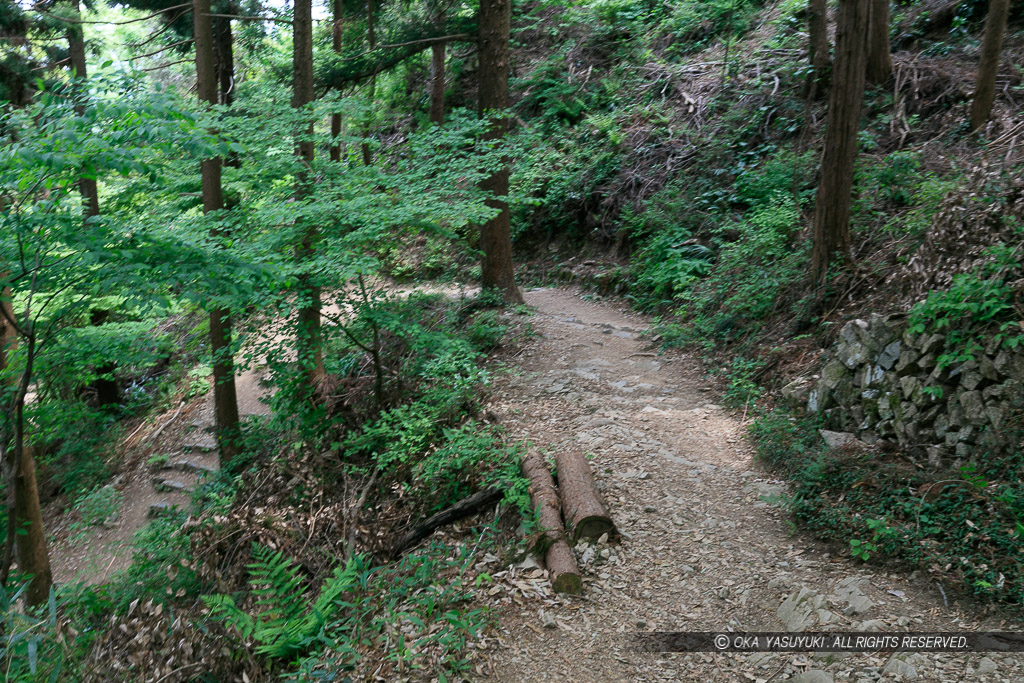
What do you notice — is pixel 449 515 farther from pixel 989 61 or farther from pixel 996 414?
pixel 989 61

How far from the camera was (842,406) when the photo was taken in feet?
18.5

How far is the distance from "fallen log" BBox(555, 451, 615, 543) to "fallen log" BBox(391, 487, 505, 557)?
0.62 m

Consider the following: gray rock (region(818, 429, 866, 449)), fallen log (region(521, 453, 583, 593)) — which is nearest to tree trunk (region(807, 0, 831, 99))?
gray rock (region(818, 429, 866, 449))

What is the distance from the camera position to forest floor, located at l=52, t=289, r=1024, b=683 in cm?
349

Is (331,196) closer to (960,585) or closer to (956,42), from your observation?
(960,585)

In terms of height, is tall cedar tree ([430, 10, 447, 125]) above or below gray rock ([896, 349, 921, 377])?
above

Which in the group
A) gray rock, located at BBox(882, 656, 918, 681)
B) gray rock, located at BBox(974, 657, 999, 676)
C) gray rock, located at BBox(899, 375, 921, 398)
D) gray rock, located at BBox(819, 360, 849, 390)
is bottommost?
gray rock, located at BBox(882, 656, 918, 681)

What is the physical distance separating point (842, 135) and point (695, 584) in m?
5.46

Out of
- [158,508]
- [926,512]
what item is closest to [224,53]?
[158,508]

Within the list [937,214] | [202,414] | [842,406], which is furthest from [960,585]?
[202,414]

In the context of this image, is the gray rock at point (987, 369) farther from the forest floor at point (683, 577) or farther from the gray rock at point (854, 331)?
the forest floor at point (683, 577)

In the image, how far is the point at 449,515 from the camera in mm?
5430

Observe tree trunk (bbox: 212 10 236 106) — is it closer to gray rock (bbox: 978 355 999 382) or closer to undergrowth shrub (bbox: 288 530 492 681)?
undergrowth shrub (bbox: 288 530 492 681)

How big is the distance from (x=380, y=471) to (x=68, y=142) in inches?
155
